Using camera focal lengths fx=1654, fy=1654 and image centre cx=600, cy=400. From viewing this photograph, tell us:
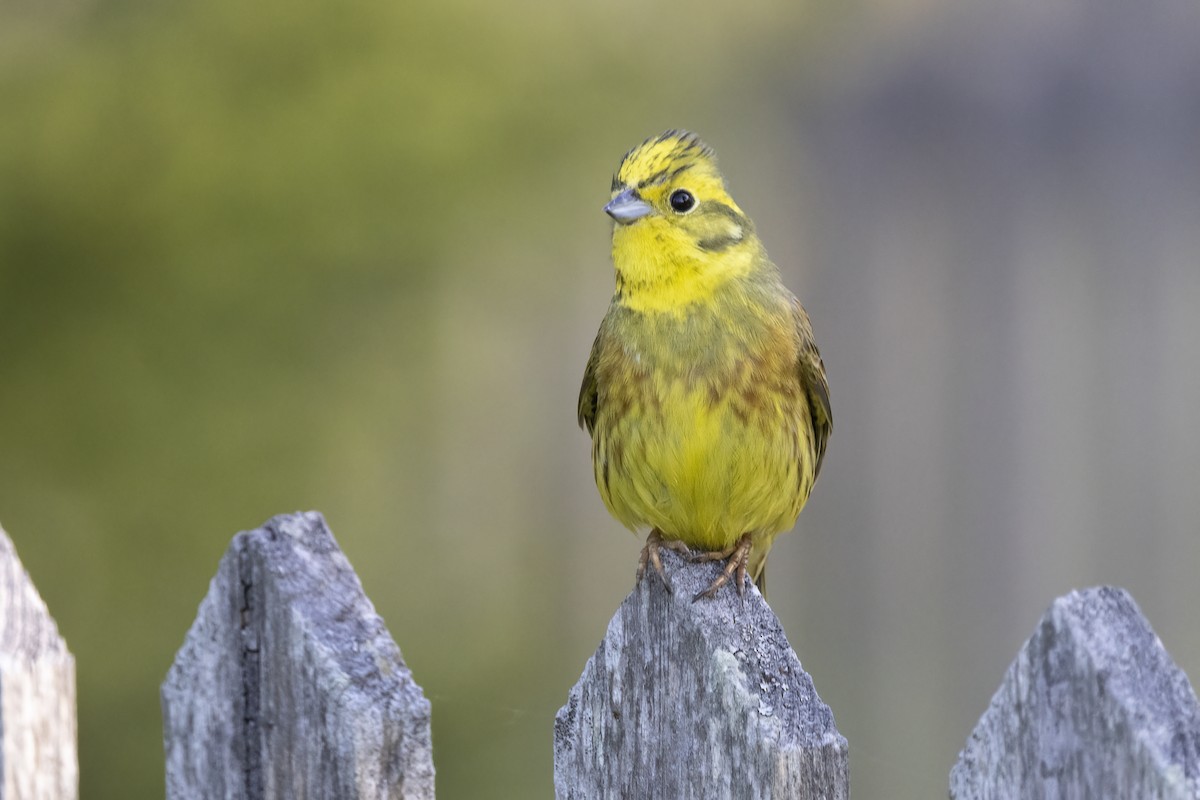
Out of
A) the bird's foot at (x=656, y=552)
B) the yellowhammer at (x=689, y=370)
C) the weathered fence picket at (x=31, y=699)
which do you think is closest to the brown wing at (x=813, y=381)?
the yellowhammer at (x=689, y=370)

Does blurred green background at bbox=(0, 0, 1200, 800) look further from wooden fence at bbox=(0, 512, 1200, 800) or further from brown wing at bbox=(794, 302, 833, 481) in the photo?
wooden fence at bbox=(0, 512, 1200, 800)

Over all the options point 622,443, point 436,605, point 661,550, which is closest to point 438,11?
point 436,605

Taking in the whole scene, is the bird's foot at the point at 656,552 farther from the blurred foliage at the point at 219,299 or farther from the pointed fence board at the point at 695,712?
the blurred foliage at the point at 219,299

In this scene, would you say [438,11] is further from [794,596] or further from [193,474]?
[794,596]

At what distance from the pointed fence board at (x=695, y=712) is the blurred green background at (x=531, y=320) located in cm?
228

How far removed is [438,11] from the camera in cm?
455

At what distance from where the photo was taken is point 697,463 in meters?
2.96

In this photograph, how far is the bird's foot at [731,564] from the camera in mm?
2068

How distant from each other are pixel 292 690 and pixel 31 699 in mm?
334

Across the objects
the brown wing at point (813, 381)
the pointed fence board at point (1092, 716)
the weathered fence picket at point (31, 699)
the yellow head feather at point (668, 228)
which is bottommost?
the pointed fence board at point (1092, 716)

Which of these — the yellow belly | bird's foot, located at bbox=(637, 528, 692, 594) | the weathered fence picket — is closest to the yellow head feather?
the yellow belly

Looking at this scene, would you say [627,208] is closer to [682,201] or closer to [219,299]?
[682,201]

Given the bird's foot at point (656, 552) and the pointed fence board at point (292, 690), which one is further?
the bird's foot at point (656, 552)

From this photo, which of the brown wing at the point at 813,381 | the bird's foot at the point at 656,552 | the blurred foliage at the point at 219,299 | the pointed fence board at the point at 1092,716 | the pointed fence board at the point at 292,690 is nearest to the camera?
the pointed fence board at the point at 1092,716
